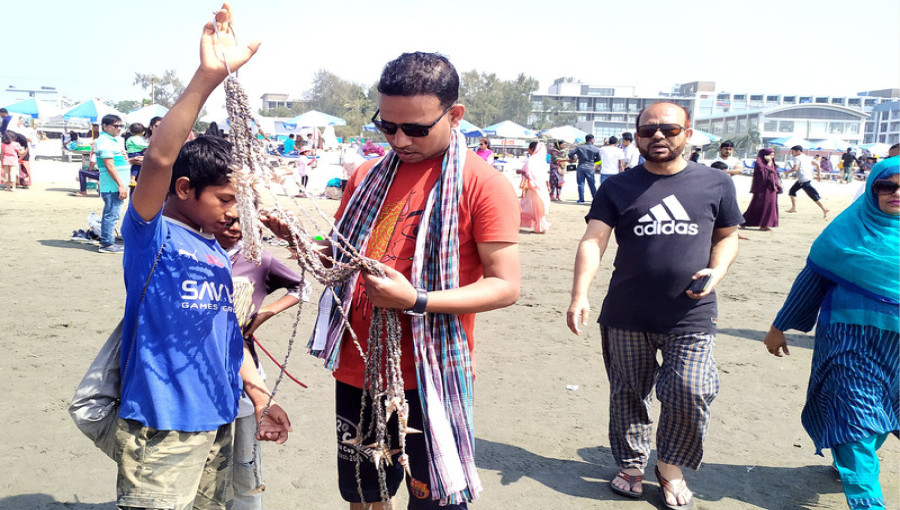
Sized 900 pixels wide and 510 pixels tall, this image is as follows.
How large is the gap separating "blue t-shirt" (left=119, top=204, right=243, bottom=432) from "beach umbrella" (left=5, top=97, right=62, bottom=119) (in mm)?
31326

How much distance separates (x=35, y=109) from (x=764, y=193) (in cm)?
2867

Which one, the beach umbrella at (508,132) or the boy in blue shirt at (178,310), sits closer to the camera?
the boy in blue shirt at (178,310)

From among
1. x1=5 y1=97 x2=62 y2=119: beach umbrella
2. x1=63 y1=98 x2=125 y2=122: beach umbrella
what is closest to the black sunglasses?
x1=63 y1=98 x2=125 y2=122: beach umbrella

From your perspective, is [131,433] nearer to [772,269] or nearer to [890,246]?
[890,246]

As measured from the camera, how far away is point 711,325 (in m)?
3.35

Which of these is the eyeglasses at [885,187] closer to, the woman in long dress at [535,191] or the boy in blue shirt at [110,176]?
the boy in blue shirt at [110,176]

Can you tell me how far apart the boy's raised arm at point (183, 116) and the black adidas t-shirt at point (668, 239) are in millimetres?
2191

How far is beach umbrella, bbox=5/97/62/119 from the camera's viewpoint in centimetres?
2813

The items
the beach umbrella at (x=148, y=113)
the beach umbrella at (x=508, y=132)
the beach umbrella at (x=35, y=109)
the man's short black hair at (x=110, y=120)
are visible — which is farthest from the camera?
the beach umbrella at (x=508, y=132)

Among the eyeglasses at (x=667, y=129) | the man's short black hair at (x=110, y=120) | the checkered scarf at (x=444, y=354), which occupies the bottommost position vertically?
the checkered scarf at (x=444, y=354)

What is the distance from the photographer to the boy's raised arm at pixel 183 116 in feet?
5.77

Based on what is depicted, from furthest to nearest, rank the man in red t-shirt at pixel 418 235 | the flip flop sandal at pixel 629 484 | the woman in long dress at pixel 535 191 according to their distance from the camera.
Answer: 1. the woman in long dress at pixel 535 191
2. the flip flop sandal at pixel 629 484
3. the man in red t-shirt at pixel 418 235

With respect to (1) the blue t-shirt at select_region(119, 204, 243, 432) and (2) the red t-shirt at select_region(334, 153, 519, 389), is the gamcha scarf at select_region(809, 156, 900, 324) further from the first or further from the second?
(1) the blue t-shirt at select_region(119, 204, 243, 432)

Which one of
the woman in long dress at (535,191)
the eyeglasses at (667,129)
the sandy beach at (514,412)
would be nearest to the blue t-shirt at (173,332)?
the sandy beach at (514,412)
